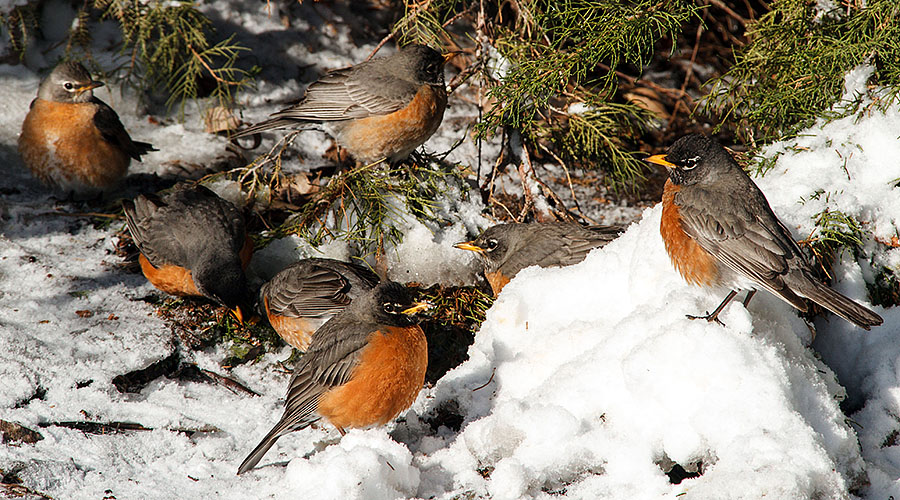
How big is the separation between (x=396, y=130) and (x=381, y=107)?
21 centimetres

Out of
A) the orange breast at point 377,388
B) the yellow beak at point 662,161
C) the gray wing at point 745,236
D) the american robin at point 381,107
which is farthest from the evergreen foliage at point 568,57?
the orange breast at point 377,388

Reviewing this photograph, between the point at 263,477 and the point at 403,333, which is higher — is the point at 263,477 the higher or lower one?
the lower one

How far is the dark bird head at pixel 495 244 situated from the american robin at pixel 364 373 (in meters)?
1.43

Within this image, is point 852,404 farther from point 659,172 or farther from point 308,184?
point 308,184

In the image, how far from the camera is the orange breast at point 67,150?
6.31 m

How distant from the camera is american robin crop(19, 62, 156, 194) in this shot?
633 cm

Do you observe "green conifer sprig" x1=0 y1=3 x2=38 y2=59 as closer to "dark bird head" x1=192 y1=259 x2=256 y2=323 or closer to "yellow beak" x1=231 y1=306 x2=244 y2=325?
"dark bird head" x1=192 y1=259 x2=256 y2=323

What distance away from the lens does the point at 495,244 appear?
18.5 feet

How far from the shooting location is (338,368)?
4133 mm

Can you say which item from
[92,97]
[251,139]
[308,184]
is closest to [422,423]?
[308,184]

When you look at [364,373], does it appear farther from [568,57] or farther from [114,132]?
[114,132]

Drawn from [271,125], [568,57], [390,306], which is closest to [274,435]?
[390,306]

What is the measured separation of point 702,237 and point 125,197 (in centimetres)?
502

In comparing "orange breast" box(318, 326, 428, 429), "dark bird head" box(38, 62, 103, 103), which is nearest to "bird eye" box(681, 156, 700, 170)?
"orange breast" box(318, 326, 428, 429)
